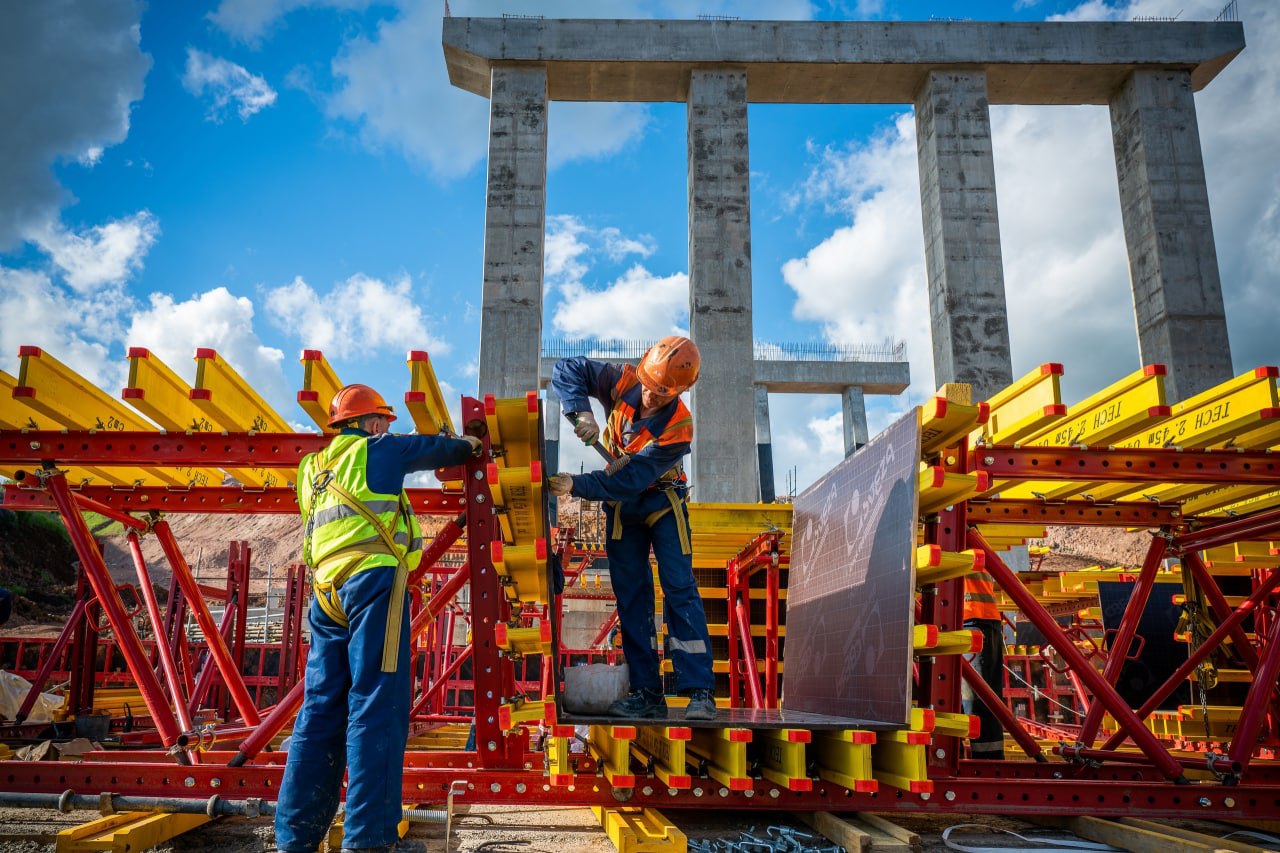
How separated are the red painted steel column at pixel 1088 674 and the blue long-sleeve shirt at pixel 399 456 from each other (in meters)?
3.07

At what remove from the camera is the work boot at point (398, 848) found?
3490 mm

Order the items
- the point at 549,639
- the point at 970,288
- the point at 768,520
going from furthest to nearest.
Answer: the point at 970,288
the point at 768,520
the point at 549,639

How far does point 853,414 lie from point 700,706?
29072mm

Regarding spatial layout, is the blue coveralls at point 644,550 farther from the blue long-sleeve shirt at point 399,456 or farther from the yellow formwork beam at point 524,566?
the blue long-sleeve shirt at point 399,456

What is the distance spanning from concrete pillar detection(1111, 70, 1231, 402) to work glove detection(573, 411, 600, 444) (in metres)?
14.8

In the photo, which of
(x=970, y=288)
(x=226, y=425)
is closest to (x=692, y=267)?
(x=970, y=288)

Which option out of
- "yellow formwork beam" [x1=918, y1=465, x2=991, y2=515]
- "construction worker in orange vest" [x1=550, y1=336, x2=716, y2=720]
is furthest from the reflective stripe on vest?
"yellow formwork beam" [x1=918, y1=465, x2=991, y2=515]

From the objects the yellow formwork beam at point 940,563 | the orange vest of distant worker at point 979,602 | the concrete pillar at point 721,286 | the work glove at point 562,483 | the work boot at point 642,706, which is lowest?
the work boot at point 642,706

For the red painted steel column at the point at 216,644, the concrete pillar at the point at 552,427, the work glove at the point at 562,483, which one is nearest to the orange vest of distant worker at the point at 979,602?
the work glove at the point at 562,483

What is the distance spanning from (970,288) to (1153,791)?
13350mm

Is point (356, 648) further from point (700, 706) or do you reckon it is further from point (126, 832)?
point (700, 706)

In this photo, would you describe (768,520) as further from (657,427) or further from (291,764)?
(291,764)

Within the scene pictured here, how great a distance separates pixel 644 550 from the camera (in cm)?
505

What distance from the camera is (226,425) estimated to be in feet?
17.7
